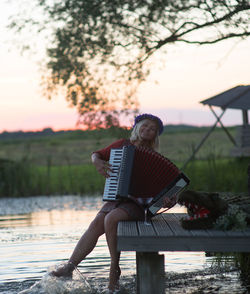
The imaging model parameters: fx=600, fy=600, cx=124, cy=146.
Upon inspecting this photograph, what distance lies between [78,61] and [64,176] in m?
8.48

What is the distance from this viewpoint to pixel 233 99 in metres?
11.3

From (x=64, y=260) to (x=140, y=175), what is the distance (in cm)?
201

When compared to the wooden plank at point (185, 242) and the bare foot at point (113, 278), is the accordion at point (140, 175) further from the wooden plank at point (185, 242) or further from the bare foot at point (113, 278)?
the wooden plank at point (185, 242)

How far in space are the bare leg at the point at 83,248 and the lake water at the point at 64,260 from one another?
0.07 m

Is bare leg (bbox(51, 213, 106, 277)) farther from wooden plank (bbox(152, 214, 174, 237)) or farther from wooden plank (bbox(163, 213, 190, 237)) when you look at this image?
wooden plank (bbox(163, 213, 190, 237))

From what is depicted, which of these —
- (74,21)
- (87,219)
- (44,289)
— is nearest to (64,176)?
(74,21)

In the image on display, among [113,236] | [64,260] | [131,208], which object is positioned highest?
[131,208]

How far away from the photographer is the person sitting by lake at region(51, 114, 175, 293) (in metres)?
4.98

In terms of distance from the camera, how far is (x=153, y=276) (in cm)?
448

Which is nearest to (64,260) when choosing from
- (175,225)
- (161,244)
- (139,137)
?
(139,137)

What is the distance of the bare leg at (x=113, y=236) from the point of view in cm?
496

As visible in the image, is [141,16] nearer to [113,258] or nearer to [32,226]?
[32,226]

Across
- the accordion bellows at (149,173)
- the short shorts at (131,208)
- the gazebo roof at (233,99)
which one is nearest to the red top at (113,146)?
the accordion bellows at (149,173)

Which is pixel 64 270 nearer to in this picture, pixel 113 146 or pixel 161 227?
pixel 161 227
